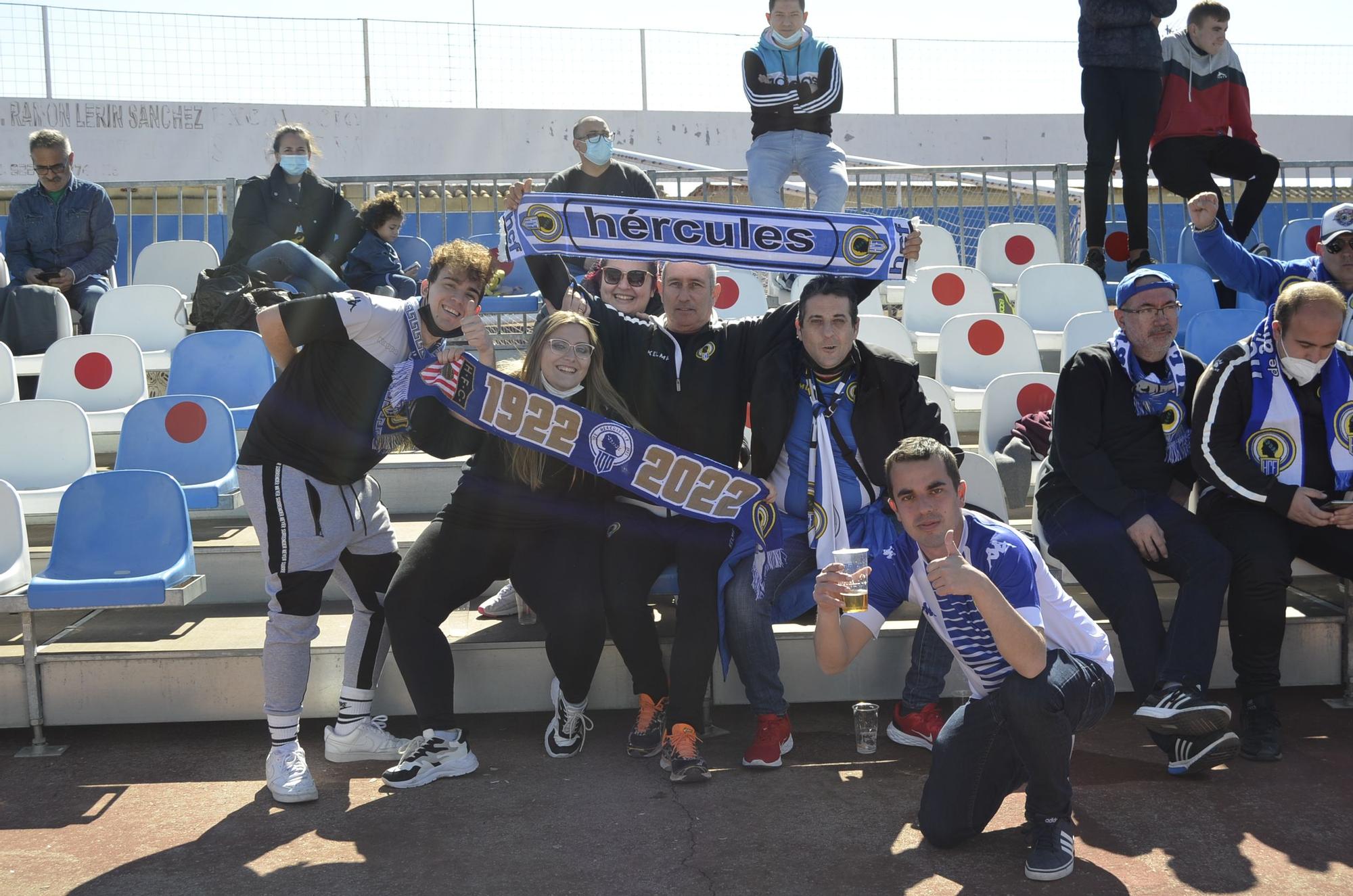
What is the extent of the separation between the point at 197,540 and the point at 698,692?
2.39m

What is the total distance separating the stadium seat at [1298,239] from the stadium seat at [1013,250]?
147 cm

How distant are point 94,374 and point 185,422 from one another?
1.40 meters

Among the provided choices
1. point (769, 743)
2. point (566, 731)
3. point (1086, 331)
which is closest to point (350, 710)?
point (566, 731)

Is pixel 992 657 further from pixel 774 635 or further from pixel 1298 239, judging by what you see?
pixel 1298 239

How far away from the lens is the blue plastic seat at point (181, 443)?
5.16 meters

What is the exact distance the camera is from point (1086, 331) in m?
6.15

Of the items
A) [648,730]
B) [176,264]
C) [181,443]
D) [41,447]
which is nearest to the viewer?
[648,730]

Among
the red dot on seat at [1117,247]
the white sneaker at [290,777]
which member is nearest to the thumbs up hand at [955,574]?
the white sneaker at [290,777]

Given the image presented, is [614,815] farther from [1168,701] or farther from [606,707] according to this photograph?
[1168,701]

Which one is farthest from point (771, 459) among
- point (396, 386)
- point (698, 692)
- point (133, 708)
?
point (133, 708)

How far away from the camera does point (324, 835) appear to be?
357 centimetres

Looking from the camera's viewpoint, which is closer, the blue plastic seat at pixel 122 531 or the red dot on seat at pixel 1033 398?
the blue plastic seat at pixel 122 531

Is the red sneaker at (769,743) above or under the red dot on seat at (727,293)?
under

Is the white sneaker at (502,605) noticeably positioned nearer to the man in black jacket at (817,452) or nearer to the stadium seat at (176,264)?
the man in black jacket at (817,452)
